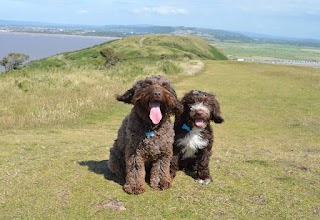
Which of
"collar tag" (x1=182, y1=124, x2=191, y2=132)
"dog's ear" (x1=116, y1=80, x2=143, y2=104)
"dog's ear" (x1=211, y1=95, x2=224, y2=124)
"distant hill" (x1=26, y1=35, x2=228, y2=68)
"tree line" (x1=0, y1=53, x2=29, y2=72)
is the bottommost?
"tree line" (x1=0, y1=53, x2=29, y2=72)

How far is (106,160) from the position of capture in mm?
8539

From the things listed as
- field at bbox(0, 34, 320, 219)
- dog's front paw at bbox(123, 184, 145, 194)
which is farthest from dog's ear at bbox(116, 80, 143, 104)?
field at bbox(0, 34, 320, 219)

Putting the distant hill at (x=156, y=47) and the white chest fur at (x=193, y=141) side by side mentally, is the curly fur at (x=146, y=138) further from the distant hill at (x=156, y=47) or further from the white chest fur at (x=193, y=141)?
the distant hill at (x=156, y=47)

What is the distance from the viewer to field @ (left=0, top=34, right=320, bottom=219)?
608 centimetres

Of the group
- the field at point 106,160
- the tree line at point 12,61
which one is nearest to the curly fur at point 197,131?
the field at point 106,160

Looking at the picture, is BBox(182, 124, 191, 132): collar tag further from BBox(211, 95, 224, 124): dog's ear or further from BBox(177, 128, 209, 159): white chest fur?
BBox(211, 95, 224, 124): dog's ear

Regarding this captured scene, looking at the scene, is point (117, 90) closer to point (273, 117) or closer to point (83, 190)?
point (273, 117)

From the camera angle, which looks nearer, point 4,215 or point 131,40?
point 4,215

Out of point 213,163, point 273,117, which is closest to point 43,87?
point 273,117

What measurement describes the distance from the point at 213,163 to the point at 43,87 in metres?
15.0

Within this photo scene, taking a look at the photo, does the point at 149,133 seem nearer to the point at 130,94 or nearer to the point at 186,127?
the point at 130,94

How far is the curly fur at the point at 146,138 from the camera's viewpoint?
5.88m

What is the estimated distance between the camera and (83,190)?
655 centimetres

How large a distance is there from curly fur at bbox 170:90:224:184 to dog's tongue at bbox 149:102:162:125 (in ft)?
3.05
